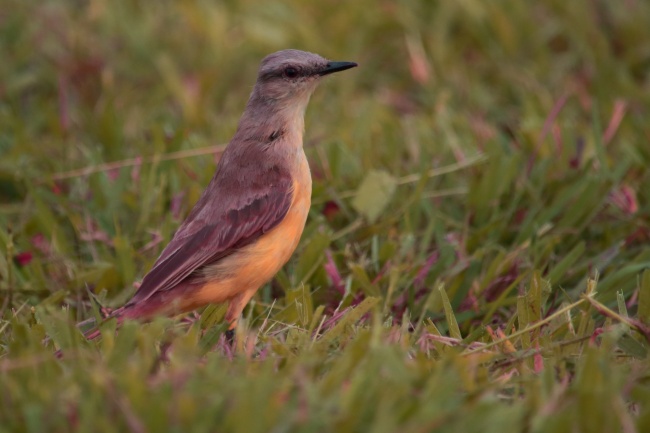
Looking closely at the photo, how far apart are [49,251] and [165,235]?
58 centimetres

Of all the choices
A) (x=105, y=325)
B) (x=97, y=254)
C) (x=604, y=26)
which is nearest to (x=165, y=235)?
(x=97, y=254)

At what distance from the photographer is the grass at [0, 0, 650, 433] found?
9.82 feet

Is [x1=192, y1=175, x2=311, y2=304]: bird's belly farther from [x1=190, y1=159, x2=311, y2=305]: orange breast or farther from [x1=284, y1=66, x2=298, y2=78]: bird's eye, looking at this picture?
[x1=284, y1=66, x2=298, y2=78]: bird's eye

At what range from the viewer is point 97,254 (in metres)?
5.07

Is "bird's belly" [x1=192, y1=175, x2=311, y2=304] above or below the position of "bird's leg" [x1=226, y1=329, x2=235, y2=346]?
above

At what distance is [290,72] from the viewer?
4922 mm

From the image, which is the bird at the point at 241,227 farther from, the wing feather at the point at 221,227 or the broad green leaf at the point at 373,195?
the broad green leaf at the point at 373,195

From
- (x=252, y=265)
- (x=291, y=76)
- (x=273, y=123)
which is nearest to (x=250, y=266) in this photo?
(x=252, y=265)

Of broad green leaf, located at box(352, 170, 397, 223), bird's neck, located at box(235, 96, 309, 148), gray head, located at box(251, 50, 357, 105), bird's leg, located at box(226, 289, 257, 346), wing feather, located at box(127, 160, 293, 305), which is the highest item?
gray head, located at box(251, 50, 357, 105)

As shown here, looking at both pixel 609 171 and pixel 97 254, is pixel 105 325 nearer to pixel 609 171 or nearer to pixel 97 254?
pixel 97 254

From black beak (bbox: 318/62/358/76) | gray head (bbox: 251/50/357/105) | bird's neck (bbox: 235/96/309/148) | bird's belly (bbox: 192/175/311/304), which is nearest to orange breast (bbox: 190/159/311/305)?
bird's belly (bbox: 192/175/311/304)

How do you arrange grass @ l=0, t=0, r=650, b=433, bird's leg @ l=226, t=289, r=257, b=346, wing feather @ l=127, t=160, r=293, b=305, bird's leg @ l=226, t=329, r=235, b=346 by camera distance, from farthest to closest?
bird's leg @ l=226, t=289, r=257, b=346
wing feather @ l=127, t=160, r=293, b=305
bird's leg @ l=226, t=329, r=235, b=346
grass @ l=0, t=0, r=650, b=433

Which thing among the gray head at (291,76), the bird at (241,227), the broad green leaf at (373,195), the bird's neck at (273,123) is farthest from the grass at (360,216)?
the gray head at (291,76)

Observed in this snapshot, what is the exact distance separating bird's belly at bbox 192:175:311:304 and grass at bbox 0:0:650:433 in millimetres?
162
